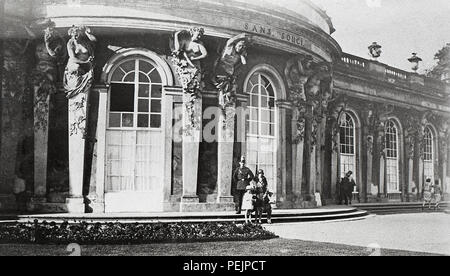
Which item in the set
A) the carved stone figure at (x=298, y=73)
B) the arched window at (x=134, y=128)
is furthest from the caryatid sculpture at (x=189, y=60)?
the carved stone figure at (x=298, y=73)

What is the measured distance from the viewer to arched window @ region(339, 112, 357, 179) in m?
24.6

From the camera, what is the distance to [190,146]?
1527 centimetres

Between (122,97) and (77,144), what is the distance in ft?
6.11

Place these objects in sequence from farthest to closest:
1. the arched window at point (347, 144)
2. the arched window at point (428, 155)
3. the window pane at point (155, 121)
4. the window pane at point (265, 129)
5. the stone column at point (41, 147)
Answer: the arched window at point (428, 155)
the arched window at point (347, 144)
the window pane at point (265, 129)
the window pane at point (155, 121)
the stone column at point (41, 147)

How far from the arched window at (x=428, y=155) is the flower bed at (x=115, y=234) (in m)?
20.8

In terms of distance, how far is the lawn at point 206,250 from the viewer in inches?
347

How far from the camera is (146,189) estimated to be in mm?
15297

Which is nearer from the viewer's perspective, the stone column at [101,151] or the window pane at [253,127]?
the stone column at [101,151]

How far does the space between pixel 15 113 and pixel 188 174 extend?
5.11m

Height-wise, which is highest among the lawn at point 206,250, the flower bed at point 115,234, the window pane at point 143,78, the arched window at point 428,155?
the window pane at point 143,78

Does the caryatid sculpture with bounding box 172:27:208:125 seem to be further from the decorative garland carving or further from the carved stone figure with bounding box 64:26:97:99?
the decorative garland carving

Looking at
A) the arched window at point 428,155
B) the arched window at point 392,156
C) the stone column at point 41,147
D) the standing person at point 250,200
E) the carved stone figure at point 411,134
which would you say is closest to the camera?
the standing person at point 250,200

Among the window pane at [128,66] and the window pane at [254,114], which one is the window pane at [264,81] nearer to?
the window pane at [254,114]

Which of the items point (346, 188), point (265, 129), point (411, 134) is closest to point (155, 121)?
point (265, 129)
